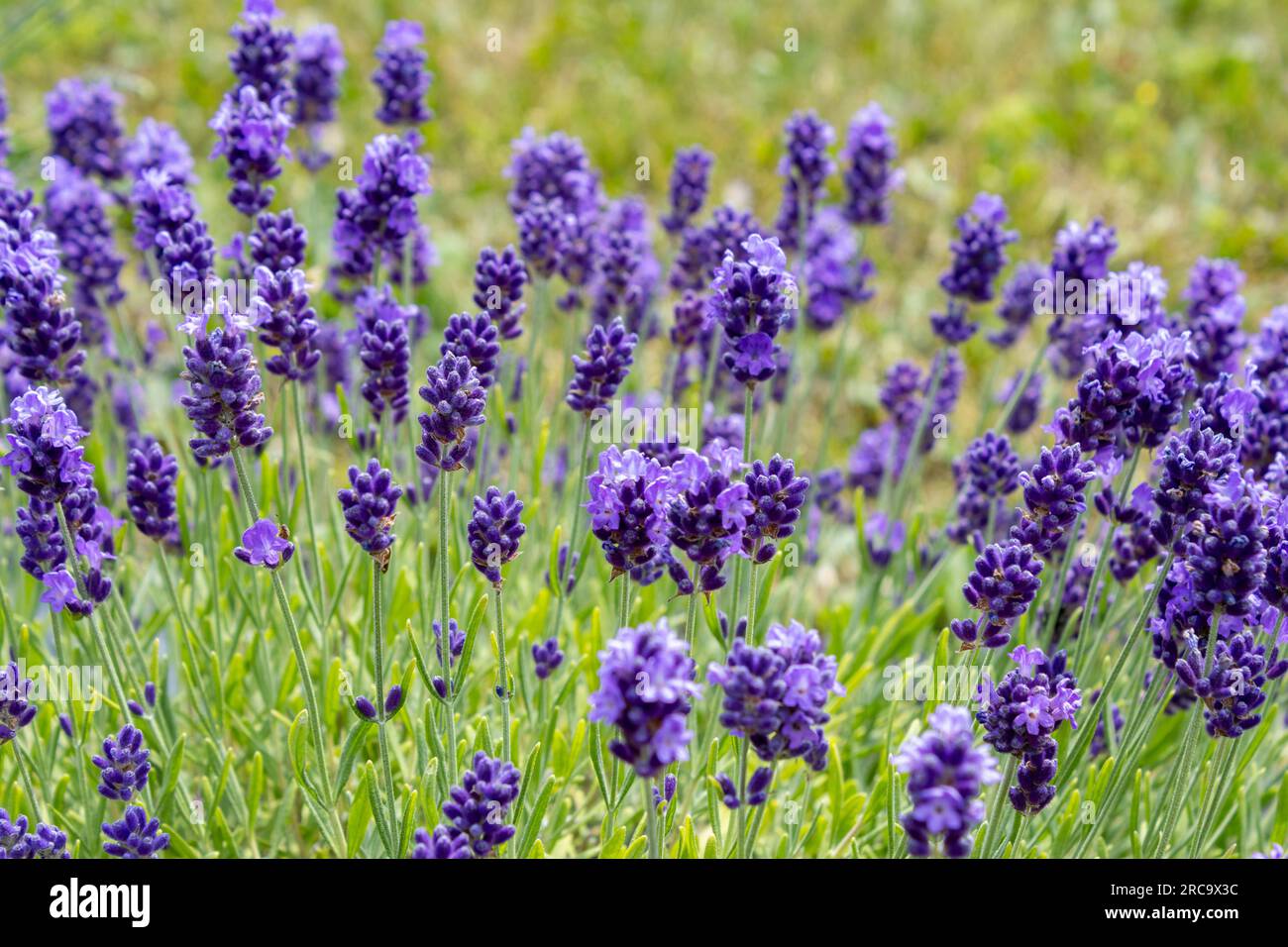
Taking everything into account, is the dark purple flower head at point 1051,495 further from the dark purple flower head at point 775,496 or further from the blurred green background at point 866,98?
the blurred green background at point 866,98

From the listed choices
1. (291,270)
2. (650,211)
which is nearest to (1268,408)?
(291,270)

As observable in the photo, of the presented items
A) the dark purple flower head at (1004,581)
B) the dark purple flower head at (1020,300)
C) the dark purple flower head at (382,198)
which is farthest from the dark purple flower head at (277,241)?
the dark purple flower head at (1020,300)

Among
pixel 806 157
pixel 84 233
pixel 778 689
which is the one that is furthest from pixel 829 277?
pixel 778 689

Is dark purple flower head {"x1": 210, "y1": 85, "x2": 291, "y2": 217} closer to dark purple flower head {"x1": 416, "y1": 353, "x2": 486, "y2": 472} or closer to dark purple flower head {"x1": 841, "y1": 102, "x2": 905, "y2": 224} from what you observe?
dark purple flower head {"x1": 416, "y1": 353, "x2": 486, "y2": 472}

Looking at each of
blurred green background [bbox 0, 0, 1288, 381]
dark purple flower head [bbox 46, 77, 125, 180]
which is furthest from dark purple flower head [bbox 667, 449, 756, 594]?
blurred green background [bbox 0, 0, 1288, 381]

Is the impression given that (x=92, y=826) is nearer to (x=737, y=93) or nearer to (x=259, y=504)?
(x=259, y=504)

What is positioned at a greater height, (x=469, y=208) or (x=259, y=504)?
(x=469, y=208)
